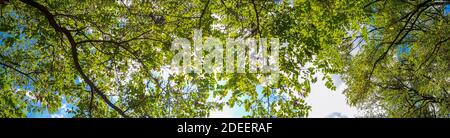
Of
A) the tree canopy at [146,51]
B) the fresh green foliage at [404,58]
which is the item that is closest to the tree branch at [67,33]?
the tree canopy at [146,51]

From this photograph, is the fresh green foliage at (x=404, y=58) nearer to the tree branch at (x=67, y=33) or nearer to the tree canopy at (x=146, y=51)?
the tree canopy at (x=146, y=51)

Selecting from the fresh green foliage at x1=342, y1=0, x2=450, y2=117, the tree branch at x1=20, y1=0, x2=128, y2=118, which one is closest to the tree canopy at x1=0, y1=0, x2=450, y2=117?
the tree branch at x1=20, y1=0, x2=128, y2=118

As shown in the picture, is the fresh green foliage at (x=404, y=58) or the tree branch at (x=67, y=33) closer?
the tree branch at (x=67, y=33)

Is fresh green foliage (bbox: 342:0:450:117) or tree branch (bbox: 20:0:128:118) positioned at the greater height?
fresh green foliage (bbox: 342:0:450:117)

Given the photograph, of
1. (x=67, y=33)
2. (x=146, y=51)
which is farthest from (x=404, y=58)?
(x=67, y=33)

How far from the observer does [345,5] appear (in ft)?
33.6

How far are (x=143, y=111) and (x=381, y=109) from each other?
22370 mm

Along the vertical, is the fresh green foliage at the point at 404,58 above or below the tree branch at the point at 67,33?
above

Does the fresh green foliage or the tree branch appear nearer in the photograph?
the tree branch

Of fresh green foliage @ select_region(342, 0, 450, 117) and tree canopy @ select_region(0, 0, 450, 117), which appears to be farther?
fresh green foliage @ select_region(342, 0, 450, 117)

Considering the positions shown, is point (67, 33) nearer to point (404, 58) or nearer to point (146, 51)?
point (146, 51)

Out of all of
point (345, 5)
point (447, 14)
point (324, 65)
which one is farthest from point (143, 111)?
point (447, 14)

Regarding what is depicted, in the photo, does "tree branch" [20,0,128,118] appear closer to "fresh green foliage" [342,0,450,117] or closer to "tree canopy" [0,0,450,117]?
"tree canopy" [0,0,450,117]
